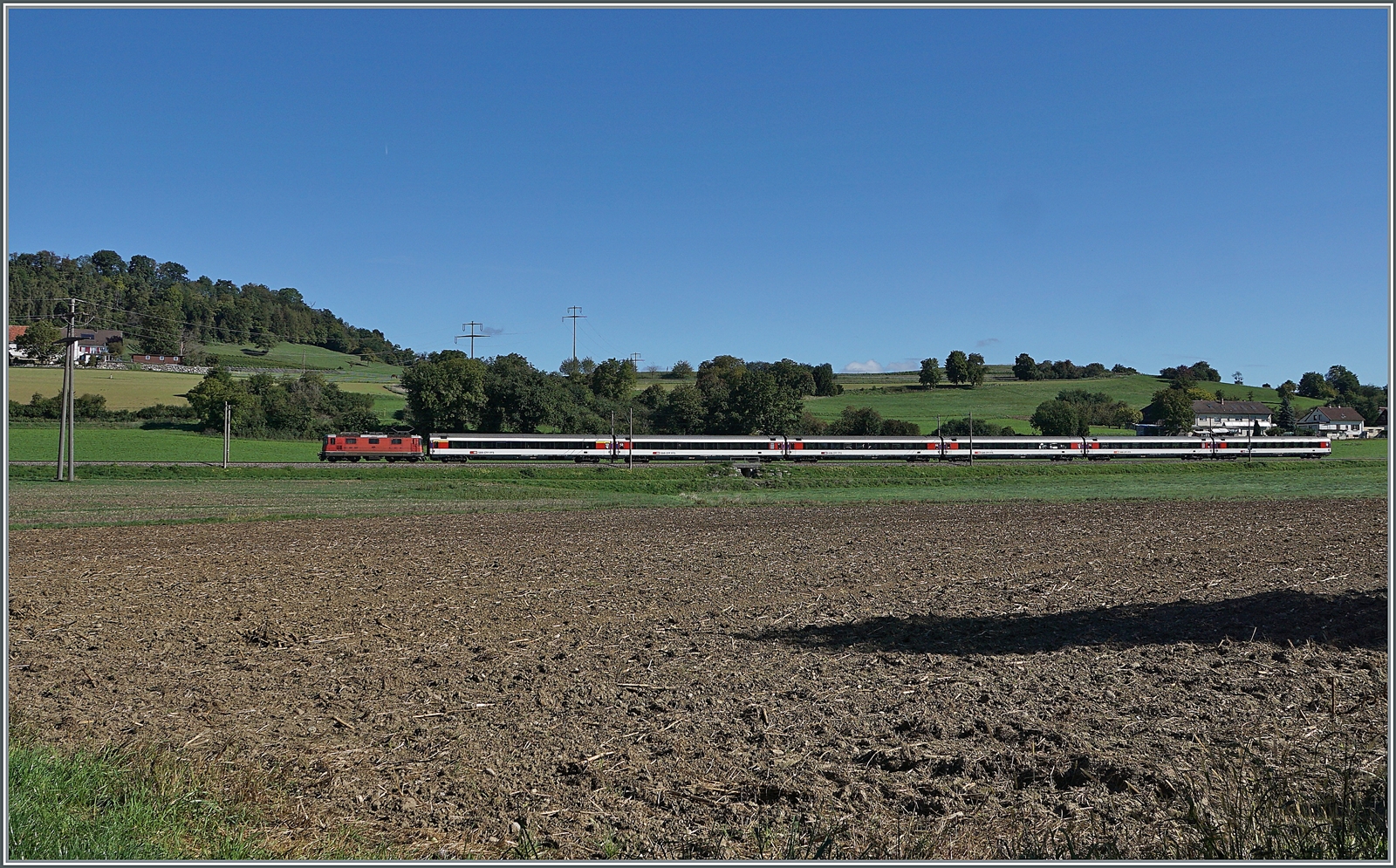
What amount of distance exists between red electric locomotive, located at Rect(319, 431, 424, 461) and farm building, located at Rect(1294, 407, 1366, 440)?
4267 inches

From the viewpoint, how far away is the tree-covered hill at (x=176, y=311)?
11838 cm

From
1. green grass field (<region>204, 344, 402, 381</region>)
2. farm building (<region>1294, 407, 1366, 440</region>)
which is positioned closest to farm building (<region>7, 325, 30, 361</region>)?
green grass field (<region>204, 344, 402, 381</region>)

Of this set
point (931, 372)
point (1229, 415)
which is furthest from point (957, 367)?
point (1229, 415)

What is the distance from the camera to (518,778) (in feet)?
23.7

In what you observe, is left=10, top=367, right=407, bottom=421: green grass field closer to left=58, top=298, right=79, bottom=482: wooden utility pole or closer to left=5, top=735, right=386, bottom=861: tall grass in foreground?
left=58, top=298, right=79, bottom=482: wooden utility pole

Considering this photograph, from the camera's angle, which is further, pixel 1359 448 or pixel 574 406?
pixel 574 406

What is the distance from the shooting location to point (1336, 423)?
115m

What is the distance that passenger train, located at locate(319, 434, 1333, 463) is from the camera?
227ft

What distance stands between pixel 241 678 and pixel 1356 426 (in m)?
135

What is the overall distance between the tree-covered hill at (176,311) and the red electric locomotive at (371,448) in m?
28.8

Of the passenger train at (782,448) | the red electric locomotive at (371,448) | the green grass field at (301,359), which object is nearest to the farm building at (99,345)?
the green grass field at (301,359)

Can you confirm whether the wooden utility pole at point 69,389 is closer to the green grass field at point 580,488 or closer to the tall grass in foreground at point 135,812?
the green grass field at point 580,488

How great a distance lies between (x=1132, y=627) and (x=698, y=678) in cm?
597

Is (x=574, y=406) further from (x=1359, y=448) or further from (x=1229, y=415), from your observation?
(x=1229, y=415)
